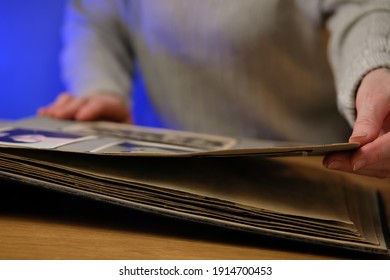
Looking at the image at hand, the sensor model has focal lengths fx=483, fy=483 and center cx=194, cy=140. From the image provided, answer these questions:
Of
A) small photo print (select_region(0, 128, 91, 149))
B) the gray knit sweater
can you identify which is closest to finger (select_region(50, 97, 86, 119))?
the gray knit sweater

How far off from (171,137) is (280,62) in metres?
0.38

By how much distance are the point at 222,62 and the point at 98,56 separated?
274 millimetres

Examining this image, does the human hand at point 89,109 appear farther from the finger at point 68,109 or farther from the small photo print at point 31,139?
the small photo print at point 31,139

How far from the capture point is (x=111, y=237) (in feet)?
1.09

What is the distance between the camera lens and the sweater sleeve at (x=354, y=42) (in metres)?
0.48

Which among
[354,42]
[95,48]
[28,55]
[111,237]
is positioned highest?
[28,55]

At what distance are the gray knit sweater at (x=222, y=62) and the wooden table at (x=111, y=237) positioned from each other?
45 centimetres

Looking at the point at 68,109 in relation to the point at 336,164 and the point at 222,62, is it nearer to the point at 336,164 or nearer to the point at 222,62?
the point at 222,62

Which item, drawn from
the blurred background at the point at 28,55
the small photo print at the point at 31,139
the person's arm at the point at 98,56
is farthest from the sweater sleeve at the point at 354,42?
the blurred background at the point at 28,55

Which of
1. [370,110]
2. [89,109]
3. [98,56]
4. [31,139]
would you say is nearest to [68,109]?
[89,109]

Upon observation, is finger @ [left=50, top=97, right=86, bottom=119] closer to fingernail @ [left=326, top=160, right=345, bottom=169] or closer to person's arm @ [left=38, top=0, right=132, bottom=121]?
person's arm @ [left=38, top=0, right=132, bottom=121]

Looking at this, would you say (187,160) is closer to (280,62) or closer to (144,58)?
(280,62)

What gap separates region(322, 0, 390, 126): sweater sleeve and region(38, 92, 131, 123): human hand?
0.37 meters
